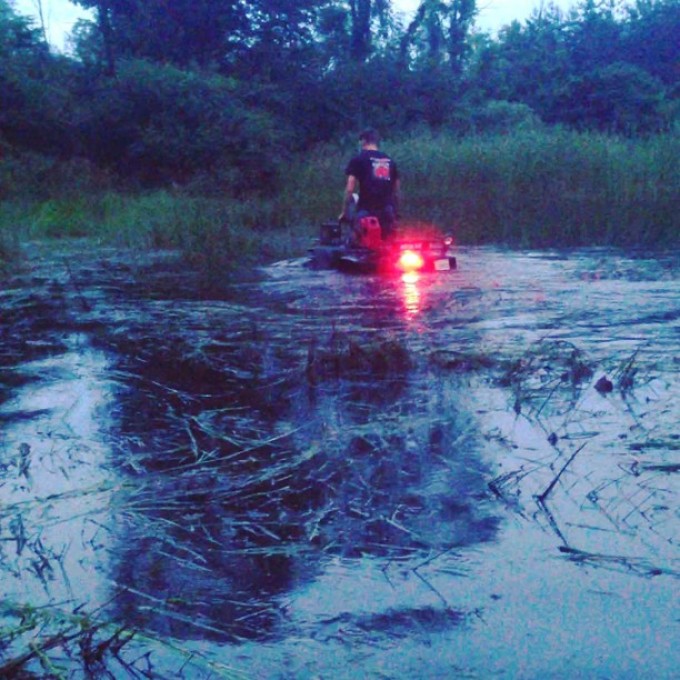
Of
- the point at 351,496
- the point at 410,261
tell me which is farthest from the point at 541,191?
the point at 351,496

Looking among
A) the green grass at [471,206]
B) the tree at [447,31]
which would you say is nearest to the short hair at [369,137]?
the green grass at [471,206]

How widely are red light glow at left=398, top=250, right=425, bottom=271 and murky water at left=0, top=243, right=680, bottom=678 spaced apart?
10.3 ft

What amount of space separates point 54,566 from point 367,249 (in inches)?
328

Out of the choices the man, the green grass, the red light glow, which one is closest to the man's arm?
the man

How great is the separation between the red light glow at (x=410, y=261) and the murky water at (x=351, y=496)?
123 inches

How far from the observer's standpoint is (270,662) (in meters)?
3.00

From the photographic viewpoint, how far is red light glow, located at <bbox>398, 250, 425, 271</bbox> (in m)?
11.6

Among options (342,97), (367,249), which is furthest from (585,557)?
(342,97)

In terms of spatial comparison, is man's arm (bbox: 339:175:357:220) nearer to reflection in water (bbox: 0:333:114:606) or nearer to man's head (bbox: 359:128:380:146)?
man's head (bbox: 359:128:380:146)

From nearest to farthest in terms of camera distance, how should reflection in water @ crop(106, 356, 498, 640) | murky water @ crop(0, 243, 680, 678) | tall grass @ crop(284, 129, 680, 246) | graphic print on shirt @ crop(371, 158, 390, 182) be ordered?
murky water @ crop(0, 243, 680, 678), reflection in water @ crop(106, 356, 498, 640), graphic print on shirt @ crop(371, 158, 390, 182), tall grass @ crop(284, 129, 680, 246)

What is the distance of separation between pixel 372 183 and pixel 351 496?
829cm

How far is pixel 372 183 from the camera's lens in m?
12.3

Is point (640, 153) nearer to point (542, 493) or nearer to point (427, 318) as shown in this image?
point (427, 318)

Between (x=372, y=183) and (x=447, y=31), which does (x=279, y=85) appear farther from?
(x=372, y=183)
